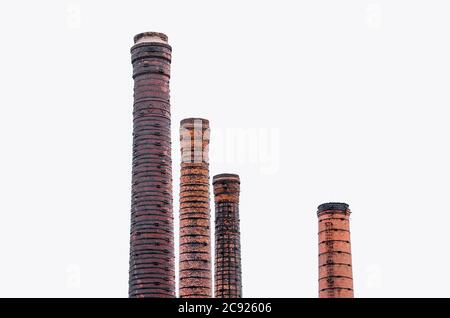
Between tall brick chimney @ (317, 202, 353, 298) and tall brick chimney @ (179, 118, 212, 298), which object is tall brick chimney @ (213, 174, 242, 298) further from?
tall brick chimney @ (317, 202, 353, 298)

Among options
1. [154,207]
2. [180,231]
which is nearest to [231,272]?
[180,231]

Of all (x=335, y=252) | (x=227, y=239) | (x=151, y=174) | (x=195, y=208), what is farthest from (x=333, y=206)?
(x=151, y=174)

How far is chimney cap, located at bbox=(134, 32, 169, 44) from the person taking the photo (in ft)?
120

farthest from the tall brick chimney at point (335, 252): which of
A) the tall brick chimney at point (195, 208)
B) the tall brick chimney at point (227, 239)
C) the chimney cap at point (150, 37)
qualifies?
the chimney cap at point (150, 37)

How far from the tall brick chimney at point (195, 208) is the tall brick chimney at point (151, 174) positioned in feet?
4.87

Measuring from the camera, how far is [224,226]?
4147 centimetres

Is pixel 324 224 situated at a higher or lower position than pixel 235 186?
lower

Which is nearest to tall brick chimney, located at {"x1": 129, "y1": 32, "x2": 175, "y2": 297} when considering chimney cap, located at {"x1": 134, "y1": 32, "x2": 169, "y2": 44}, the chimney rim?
chimney cap, located at {"x1": 134, "y1": 32, "x2": 169, "y2": 44}

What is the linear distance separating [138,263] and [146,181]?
9.93 feet

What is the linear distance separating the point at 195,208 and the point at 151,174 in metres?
2.96
